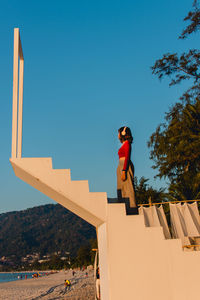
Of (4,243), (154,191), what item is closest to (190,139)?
(154,191)

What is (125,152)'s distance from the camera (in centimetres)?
642

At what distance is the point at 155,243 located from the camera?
17.4 feet

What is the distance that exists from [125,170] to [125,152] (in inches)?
17.3

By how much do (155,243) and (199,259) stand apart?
0.87m

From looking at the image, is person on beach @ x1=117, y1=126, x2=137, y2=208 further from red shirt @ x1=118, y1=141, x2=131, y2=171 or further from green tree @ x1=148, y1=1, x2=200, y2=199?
green tree @ x1=148, y1=1, x2=200, y2=199

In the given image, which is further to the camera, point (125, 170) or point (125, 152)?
point (125, 152)

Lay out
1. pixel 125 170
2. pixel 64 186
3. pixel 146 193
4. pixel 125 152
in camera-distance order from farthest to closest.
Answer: pixel 146 193
pixel 125 152
pixel 125 170
pixel 64 186

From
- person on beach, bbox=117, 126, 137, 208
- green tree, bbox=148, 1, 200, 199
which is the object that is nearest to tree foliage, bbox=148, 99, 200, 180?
green tree, bbox=148, 1, 200, 199

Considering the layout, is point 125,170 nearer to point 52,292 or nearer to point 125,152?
point 125,152

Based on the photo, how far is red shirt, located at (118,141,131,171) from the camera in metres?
A: 6.27

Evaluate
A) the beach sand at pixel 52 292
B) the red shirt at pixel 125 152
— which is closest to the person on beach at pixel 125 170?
the red shirt at pixel 125 152

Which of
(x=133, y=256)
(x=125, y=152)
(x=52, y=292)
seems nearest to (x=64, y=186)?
(x=125, y=152)

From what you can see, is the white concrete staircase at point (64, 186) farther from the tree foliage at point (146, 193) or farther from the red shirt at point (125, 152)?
the tree foliage at point (146, 193)

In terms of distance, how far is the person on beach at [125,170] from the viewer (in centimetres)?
623
